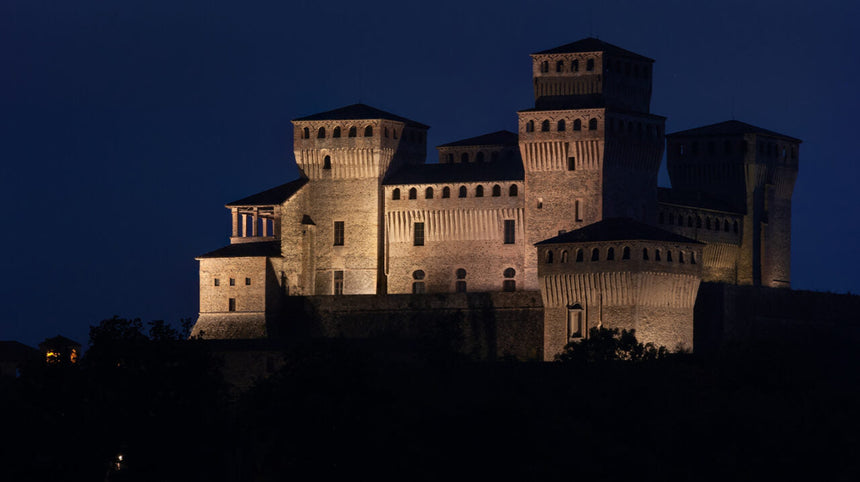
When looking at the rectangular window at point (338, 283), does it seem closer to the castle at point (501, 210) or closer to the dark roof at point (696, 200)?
the castle at point (501, 210)

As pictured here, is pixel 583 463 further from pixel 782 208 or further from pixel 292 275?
pixel 782 208

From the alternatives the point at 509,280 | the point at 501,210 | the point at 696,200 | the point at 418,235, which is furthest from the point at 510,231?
the point at 696,200

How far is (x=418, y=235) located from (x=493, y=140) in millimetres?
7262

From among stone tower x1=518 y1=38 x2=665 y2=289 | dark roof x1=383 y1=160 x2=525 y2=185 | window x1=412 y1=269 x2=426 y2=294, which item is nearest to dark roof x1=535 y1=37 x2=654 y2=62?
stone tower x1=518 y1=38 x2=665 y2=289

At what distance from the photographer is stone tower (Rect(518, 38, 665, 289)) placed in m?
91.1

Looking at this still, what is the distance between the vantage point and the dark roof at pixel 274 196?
96375 millimetres

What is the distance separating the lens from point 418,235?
314 feet

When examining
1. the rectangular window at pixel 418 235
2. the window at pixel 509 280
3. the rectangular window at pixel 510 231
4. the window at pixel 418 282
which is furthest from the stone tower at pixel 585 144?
the rectangular window at pixel 418 235

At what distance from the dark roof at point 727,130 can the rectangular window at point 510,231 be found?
1177 centimetres

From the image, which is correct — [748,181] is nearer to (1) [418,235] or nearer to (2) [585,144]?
(2) [585,144]

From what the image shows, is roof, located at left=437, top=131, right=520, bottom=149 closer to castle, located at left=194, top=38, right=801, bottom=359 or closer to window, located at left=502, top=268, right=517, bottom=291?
castle, located at left=194, top=38, right=801, bottom=359

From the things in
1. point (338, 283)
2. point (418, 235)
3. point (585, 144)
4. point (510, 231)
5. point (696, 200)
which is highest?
point (585, 144)

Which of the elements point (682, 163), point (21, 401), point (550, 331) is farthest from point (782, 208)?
point (21, 401)

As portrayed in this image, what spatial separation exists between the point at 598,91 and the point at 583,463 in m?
23.6
